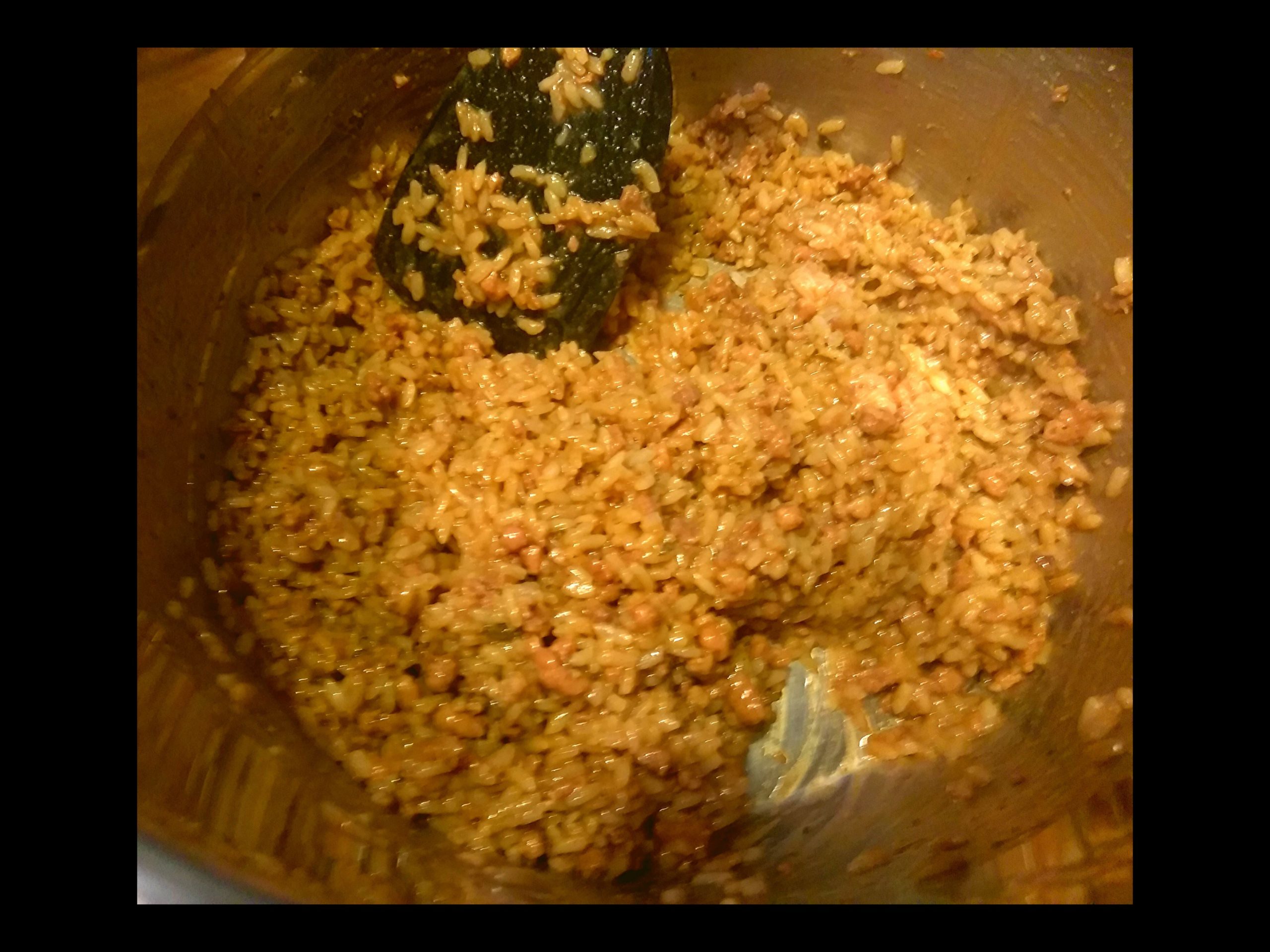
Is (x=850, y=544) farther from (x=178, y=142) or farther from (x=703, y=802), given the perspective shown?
(x=178, y=142)

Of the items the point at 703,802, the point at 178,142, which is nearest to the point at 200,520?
the point at 178,142

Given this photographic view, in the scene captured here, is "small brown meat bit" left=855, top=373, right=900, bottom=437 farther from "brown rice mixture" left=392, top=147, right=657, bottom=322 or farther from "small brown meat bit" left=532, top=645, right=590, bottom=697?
"small brown meat bit" left=532, top=645, right=590, bottom=697

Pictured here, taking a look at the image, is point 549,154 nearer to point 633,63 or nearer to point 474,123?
point 474,123

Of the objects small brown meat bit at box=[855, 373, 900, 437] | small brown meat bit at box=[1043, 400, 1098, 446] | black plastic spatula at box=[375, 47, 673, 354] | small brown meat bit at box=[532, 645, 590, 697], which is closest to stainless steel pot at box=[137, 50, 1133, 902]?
small brown meat bit at box=[1043, 400, 1098, 446]

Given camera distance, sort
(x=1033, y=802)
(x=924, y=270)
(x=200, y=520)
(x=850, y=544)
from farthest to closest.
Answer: (x=924, y=270)
(x=850, y=544)
(x=200, y=520)
(x=1033, y=802)

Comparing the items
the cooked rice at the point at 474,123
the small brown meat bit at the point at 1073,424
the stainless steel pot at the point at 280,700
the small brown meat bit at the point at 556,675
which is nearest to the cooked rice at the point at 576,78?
the cooked rice at the point at 474,123

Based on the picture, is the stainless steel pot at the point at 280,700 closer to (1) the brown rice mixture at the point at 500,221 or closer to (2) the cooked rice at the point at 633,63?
(1) the brown rice mixture at the point at 500,221
